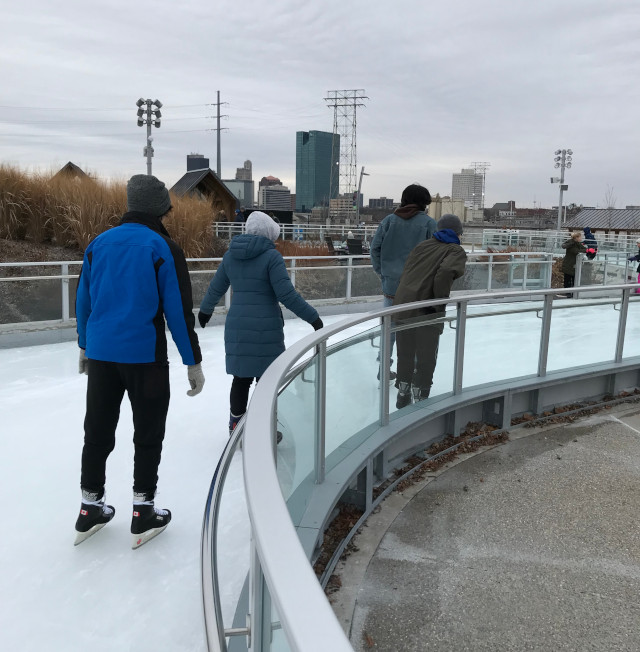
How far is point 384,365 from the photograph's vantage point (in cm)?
408

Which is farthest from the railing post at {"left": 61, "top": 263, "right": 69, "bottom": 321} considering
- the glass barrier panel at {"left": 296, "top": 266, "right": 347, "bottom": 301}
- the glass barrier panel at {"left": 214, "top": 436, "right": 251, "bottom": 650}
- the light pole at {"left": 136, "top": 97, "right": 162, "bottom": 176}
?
the light pole at {"left": 136, "top": 97, "right": 162, "bottom": 176}

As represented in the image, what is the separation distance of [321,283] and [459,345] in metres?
6.20

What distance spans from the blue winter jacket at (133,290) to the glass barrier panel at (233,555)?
883 millimetres

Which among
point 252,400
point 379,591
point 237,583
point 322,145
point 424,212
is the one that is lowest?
point 379,591

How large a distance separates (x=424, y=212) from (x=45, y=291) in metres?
4.86

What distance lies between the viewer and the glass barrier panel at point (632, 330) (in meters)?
6.19

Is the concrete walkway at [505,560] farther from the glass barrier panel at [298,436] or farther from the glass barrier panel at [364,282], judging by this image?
the glass barrier panel at [364,282]

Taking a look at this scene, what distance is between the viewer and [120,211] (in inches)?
546

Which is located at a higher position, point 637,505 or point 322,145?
point 322,145

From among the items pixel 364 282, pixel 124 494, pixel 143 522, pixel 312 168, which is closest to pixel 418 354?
pixel 124 494

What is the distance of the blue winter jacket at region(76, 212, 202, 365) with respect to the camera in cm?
276

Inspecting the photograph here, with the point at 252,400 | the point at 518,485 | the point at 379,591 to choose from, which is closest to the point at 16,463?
the point at 379,591

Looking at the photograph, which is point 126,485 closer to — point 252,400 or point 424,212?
point 252,400

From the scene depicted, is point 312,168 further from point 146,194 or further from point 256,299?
point 146,194
